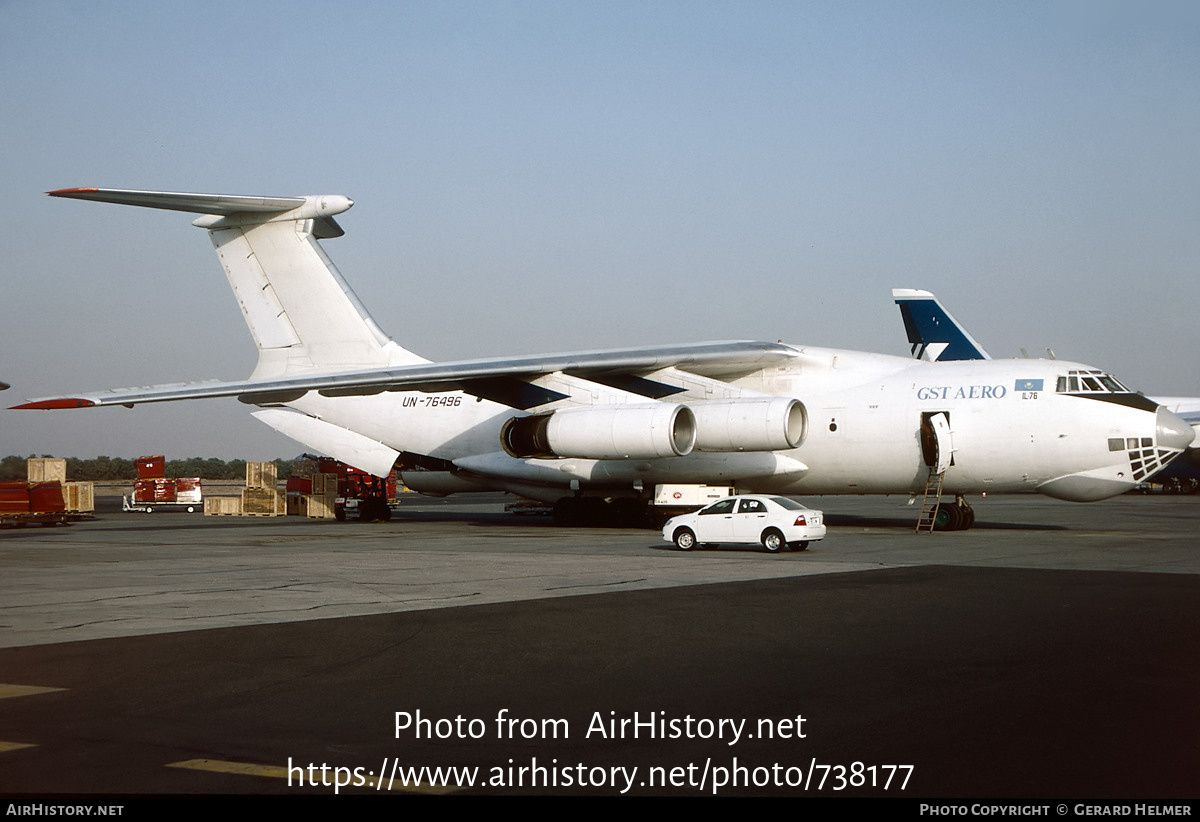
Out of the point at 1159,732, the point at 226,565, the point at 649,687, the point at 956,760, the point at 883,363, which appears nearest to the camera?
the point at 956,760

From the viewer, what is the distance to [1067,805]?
16.2ft

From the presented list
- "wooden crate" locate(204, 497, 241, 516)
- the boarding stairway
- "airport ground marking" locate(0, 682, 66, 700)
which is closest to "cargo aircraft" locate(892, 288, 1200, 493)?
the boarding stairway

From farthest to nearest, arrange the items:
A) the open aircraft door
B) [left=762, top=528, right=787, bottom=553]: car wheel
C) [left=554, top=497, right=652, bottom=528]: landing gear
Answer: [left=554, top=497, right=652, bottom=528]: landing gear < the open aircraft door < [left=762, top=528, right=787, bottom=553]: car wheel

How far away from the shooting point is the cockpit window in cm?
2288

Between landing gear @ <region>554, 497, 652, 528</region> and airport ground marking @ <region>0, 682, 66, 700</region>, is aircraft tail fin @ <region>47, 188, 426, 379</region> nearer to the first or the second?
landing gear @ <region>554, 497, 652, 528</region>

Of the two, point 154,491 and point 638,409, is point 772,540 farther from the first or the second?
point 154,491

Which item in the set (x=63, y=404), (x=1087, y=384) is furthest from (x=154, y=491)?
(x=1087, y=384)

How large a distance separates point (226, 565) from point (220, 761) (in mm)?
11989

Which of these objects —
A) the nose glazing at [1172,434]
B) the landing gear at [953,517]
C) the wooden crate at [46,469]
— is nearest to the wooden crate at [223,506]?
the wooden crate at [46,469]

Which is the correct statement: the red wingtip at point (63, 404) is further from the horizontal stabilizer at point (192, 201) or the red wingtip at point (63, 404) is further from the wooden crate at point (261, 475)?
the wooden crate at point (261, 475)

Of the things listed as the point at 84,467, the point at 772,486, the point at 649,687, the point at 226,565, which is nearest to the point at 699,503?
the point at 772,486

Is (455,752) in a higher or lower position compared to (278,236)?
lower

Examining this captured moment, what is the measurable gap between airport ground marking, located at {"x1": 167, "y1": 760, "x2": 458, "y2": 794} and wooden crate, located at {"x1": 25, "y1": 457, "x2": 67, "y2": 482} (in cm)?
3270

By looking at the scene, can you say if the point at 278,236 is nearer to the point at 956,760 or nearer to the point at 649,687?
the point at 649,687
